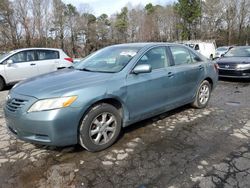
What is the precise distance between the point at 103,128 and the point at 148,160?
752 millimetres

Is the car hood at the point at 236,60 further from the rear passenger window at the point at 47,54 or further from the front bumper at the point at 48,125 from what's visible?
the front bumper at the point at 48,125

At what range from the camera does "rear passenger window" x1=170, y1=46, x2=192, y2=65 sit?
4367mm

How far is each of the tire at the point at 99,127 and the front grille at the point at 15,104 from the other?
781 mm

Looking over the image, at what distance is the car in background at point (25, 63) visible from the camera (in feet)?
25.3

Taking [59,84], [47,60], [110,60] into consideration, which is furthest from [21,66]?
[59,84]

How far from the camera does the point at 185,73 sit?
4.41 metres

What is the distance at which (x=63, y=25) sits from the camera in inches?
1277

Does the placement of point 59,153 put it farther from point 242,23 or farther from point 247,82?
point 242,23

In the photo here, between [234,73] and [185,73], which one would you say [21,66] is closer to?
[185,73]

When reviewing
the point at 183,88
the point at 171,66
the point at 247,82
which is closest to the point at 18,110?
the point at 171,66

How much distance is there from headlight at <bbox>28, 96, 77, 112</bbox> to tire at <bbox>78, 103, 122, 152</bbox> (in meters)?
0.34

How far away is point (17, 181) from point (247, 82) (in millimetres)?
8344

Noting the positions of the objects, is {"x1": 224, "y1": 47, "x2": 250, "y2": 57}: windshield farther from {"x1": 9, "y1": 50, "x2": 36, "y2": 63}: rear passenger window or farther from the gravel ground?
{"x1": 9, "y1": 50, "x2": 36, "y2": 63}: rear passenger window

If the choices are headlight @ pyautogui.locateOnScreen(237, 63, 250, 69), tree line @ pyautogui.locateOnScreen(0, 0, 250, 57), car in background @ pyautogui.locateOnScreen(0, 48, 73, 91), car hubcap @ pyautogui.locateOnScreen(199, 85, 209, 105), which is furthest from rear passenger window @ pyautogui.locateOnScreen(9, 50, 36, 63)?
tree line @ pyautogui.locateOnScreen(0, 0, 250, 57)
